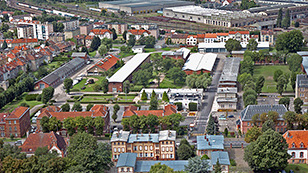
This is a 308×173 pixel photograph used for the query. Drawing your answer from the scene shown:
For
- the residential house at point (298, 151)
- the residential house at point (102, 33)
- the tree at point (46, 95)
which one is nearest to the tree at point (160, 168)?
the residential house at point (298, 151)

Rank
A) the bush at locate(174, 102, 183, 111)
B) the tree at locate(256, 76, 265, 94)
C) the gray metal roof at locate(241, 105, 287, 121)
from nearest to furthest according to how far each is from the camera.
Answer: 1. the gray metal roof at locate(241, 105, 287, 121)
2. the bush at locate(174, 102, 183, 111)
3. the tree at locate(256, 76, 265, 94)

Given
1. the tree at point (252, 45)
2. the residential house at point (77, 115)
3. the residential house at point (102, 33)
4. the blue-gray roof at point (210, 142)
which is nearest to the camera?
the blue-gray roof at point (210, 142)

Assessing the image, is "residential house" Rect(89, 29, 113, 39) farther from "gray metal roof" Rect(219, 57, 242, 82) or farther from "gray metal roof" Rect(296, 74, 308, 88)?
"gray metal roof" Rect(296, 74, 308, 88)

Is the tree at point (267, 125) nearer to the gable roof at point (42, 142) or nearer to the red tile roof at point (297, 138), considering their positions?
the red tile roof at point (297, 138)

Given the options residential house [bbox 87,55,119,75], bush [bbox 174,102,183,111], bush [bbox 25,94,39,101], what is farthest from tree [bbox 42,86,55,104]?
bush [bbox 174,102,183,111]

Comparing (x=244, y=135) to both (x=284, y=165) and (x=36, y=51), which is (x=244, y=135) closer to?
(x=284, y=165)

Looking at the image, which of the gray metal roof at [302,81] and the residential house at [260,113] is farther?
the gray metal roof at [302,81]
